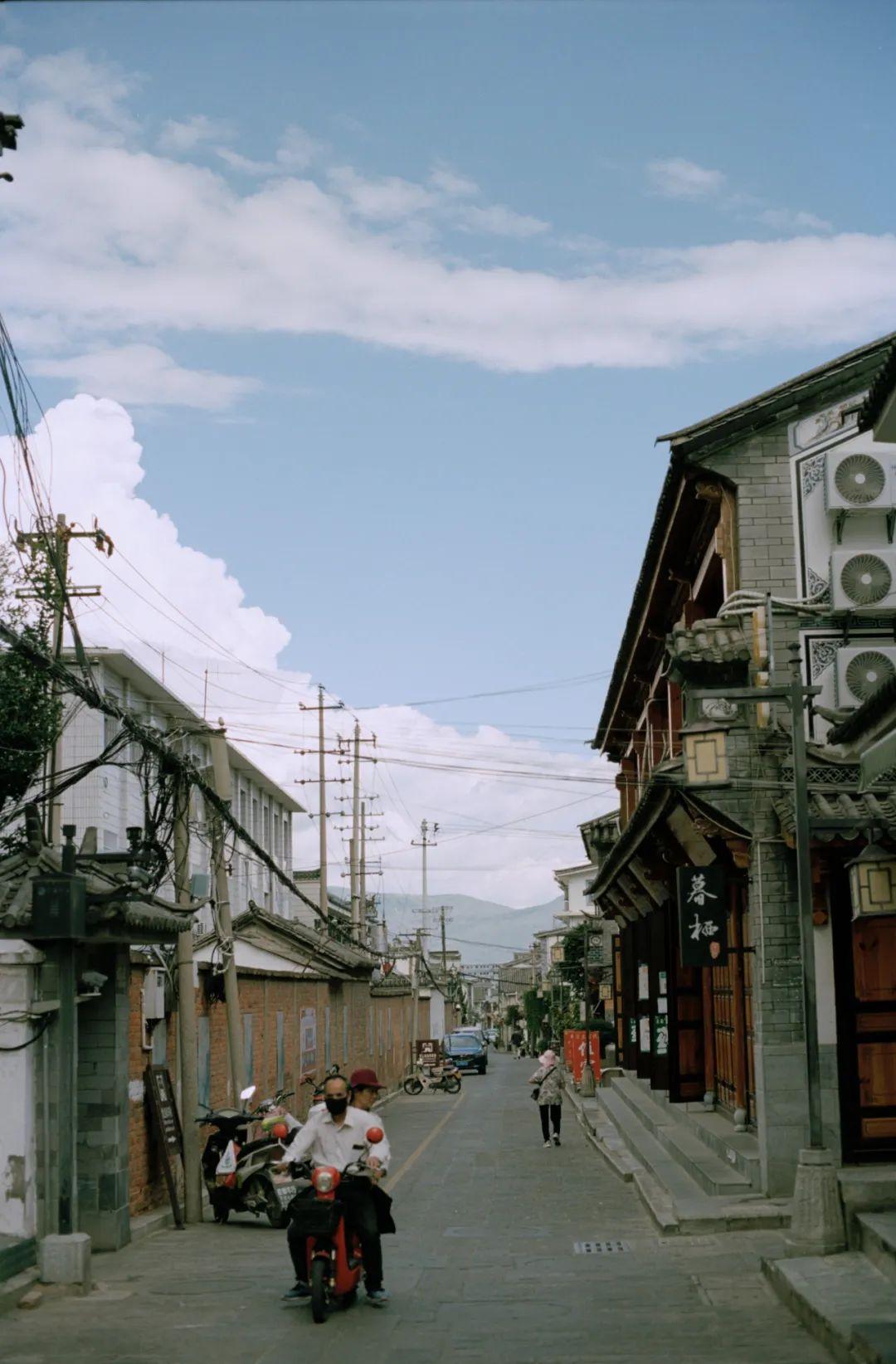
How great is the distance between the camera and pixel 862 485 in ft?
50.6

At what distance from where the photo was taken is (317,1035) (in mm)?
31078

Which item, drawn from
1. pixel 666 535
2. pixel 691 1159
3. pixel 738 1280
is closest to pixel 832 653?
pixel 666 535

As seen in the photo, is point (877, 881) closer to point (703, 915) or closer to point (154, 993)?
point (703, 915)

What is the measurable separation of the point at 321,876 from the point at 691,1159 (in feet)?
98.7

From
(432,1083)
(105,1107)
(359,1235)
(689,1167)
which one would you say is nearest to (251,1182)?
(105,1107)

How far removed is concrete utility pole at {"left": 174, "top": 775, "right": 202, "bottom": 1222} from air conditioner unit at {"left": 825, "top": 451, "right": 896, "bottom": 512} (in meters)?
7.55

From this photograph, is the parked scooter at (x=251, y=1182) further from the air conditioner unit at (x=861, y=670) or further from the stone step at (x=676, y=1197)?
the air conditioner unit at (x=861, y=670)

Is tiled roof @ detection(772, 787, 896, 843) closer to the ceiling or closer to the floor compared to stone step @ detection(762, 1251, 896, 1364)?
closer to the ceiling

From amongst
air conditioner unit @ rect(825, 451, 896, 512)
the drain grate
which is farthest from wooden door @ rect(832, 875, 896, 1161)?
air conditioner unit @ rect(825, 451, 896, 512)

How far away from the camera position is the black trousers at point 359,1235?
10102 mm

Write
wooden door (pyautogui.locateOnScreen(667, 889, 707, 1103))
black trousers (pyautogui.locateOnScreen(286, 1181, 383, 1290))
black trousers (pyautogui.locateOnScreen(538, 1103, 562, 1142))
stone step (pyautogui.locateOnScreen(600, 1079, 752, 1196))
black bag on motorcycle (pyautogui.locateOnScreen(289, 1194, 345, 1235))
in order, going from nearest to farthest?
black bag on motorcycle (pyautogui.locateOnScreen(289, 1194, 345, 1235)), black trousers (pyautogui.locateOnScreen(286, 1181, 383, 1290)), stone step (pyautogui.locateOnScreen(600, 1079, 752, 1196)), wooden door (pyautogui.locateOnScreen(667, 889, 707, 1103)), black trousers (pyautogui.locateOnScreen(538, 1103, 562, 1142))

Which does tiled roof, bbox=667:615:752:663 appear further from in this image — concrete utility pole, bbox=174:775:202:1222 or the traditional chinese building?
concrete utility pole, bbox=174:775:202:1222

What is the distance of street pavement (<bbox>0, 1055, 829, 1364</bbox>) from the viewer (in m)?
8.88

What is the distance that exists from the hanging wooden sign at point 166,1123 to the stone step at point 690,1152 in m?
5.40
